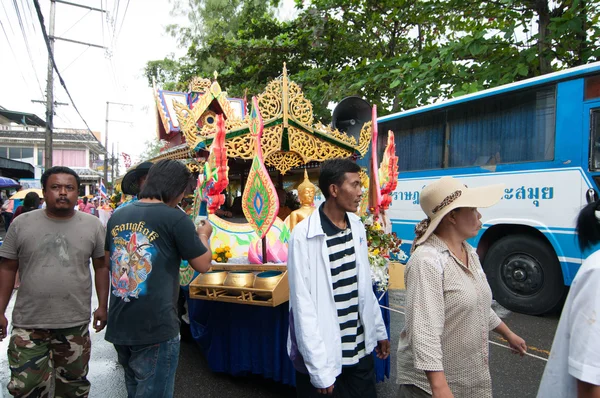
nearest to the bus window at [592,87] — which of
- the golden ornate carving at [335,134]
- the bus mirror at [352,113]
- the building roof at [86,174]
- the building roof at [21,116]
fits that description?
the bus mirror at [352,113]

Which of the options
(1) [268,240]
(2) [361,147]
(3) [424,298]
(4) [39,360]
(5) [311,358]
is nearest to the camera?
(3) [424,298]

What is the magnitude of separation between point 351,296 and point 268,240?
5.60 feet

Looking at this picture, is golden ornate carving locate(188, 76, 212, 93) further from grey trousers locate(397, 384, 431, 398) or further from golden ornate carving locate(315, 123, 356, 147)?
grey trousers locate(397, 384, 431, 398)

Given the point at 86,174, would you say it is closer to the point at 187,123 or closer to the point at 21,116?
the point at 21,116

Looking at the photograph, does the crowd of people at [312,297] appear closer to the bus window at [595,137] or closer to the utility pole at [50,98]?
the bus window at [595,137]

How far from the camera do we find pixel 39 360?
2.21 meters

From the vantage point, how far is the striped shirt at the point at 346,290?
6.40ft

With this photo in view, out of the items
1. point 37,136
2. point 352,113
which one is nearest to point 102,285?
point 352,113

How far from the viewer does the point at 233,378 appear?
132 inches

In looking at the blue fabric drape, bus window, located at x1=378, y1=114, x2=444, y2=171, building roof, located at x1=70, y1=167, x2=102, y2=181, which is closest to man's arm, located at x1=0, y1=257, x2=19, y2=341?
the blue fabric drape

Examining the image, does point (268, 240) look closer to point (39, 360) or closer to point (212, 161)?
point (212, 161)

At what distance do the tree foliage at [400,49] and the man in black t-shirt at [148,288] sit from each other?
5.58 m

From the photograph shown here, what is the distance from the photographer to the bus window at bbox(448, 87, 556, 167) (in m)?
5.35

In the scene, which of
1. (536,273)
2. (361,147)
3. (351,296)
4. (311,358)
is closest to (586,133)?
(536,273)
